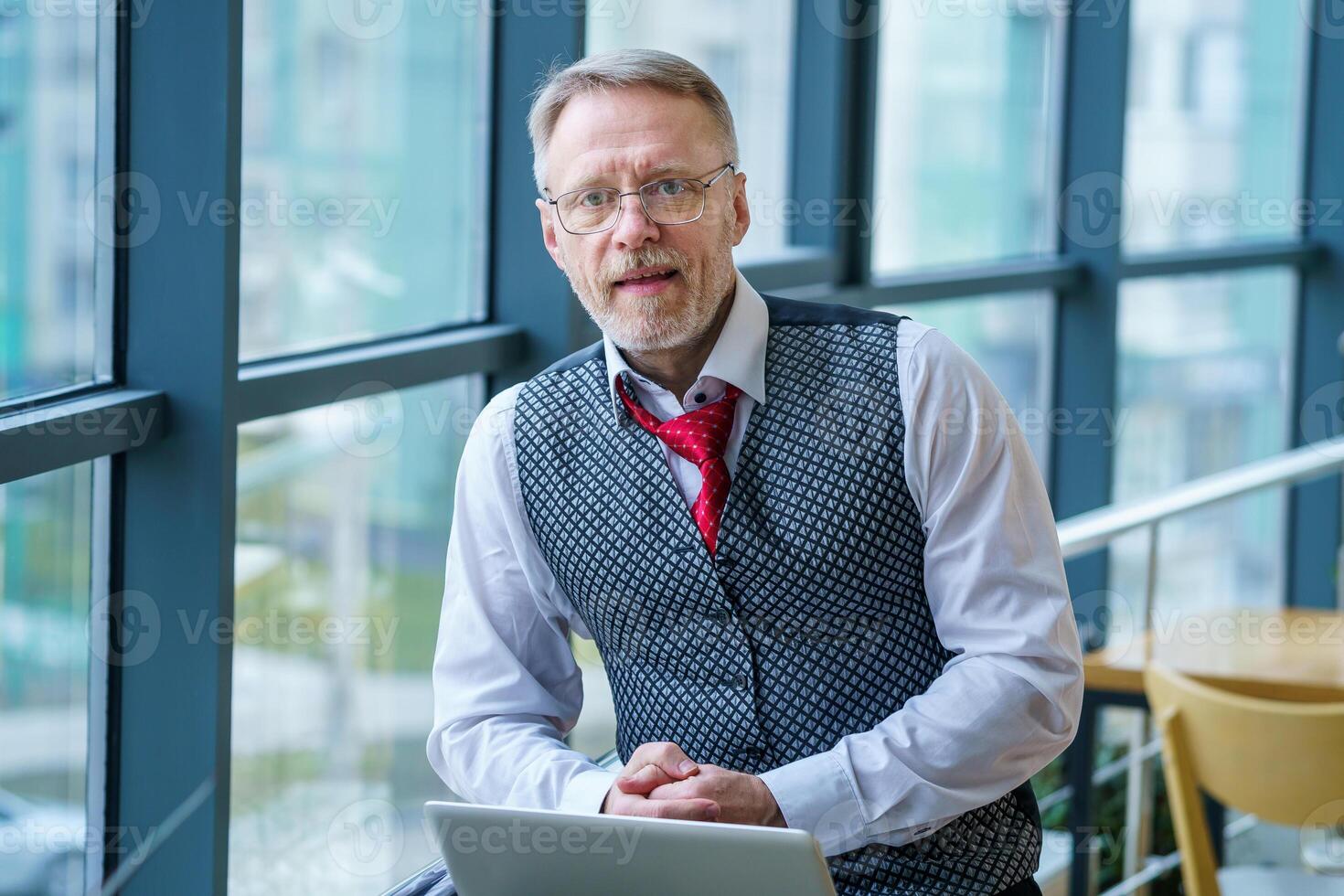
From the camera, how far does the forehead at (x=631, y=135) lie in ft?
5.20

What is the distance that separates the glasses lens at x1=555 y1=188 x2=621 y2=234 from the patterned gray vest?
0.74 ft

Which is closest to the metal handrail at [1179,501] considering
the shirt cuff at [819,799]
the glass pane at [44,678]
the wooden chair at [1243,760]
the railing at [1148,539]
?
the railing at [1148,539]

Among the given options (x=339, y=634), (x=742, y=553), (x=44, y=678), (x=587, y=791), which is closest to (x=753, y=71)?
(x=339, y=634)

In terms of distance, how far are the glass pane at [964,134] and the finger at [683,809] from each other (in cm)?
242

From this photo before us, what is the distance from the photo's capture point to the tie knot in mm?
1620

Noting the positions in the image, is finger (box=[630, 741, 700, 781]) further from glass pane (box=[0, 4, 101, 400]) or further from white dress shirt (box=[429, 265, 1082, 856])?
glass pane (box=[0, 4, 101, 400])

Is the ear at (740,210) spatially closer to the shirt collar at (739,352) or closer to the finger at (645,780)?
the shirt collar at (739,352)

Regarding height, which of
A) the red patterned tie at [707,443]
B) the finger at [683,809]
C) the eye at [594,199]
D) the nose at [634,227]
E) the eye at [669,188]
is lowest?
the finger at [683,809]

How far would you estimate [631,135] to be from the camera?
62.6 inches

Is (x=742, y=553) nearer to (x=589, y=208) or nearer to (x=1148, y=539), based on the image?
(x=589, y=208)

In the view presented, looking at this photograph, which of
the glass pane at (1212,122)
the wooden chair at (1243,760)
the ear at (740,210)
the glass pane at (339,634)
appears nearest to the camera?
the ear at (740,210)

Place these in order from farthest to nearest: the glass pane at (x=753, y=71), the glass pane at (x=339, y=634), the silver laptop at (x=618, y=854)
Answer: the glass pane at (x=753, y=71) → the glass pane at (x=339, y=634) → the silver laptop at (x=618, y=854)

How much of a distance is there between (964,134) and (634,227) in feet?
8.92

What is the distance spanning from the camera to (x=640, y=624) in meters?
1.65
